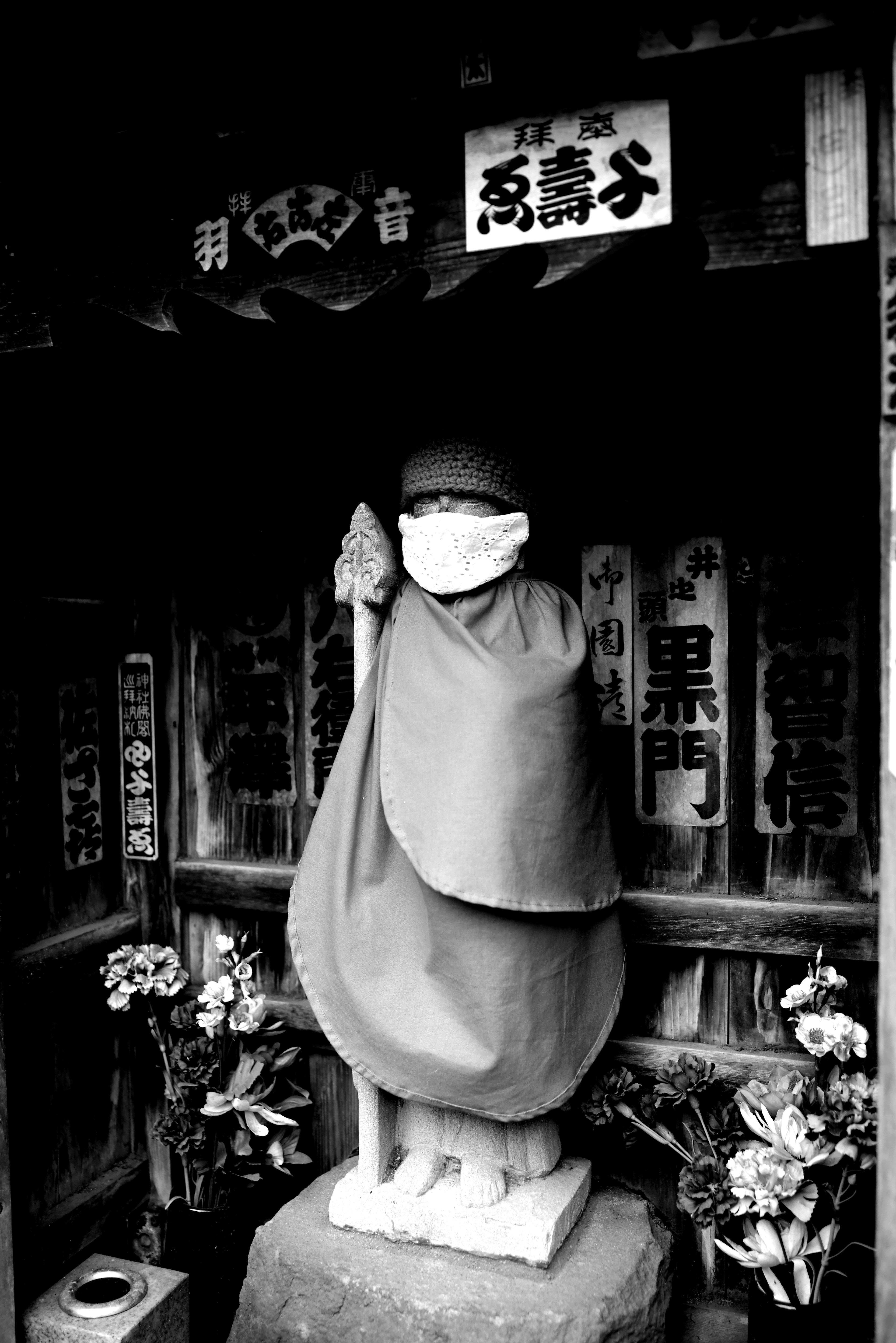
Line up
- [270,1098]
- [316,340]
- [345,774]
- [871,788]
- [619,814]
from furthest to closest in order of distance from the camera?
[270,1098] < [619,814] < [871,788] < [345,774] < [316,340]

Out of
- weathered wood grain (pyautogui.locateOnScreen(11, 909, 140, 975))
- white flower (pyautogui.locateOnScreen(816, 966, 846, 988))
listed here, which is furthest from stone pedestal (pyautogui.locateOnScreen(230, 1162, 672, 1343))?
weathered wood grain (pyautogui.locateOnScreen(11, 909, 140, 975))

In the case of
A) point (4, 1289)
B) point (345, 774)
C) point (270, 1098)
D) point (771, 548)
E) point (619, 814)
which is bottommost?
point (4, 1289)

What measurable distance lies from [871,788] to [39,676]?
3.06m

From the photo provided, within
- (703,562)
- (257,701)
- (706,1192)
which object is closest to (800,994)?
(706,1192)

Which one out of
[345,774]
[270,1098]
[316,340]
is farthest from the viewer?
[270,1098]

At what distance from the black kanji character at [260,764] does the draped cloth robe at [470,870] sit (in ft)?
3.10

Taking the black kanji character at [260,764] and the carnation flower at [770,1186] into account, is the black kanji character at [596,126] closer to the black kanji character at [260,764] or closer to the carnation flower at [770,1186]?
the black kanji character at [260,764]

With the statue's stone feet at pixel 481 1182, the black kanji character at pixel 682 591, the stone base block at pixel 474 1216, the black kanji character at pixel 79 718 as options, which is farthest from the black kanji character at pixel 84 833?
the black kanji character at pixel 682 591

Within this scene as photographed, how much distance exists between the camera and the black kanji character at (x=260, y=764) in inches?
157

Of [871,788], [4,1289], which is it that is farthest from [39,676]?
[871,788]

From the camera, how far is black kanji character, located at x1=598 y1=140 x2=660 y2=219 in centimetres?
230

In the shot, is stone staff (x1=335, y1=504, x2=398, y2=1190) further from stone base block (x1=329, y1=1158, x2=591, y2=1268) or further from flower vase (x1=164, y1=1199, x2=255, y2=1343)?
flower vase (x1=164, y1=1199, x2=255, y2=1343)

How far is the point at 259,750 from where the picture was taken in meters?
4.03

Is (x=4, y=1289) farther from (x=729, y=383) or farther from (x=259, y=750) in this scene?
(x=729, y=383)
